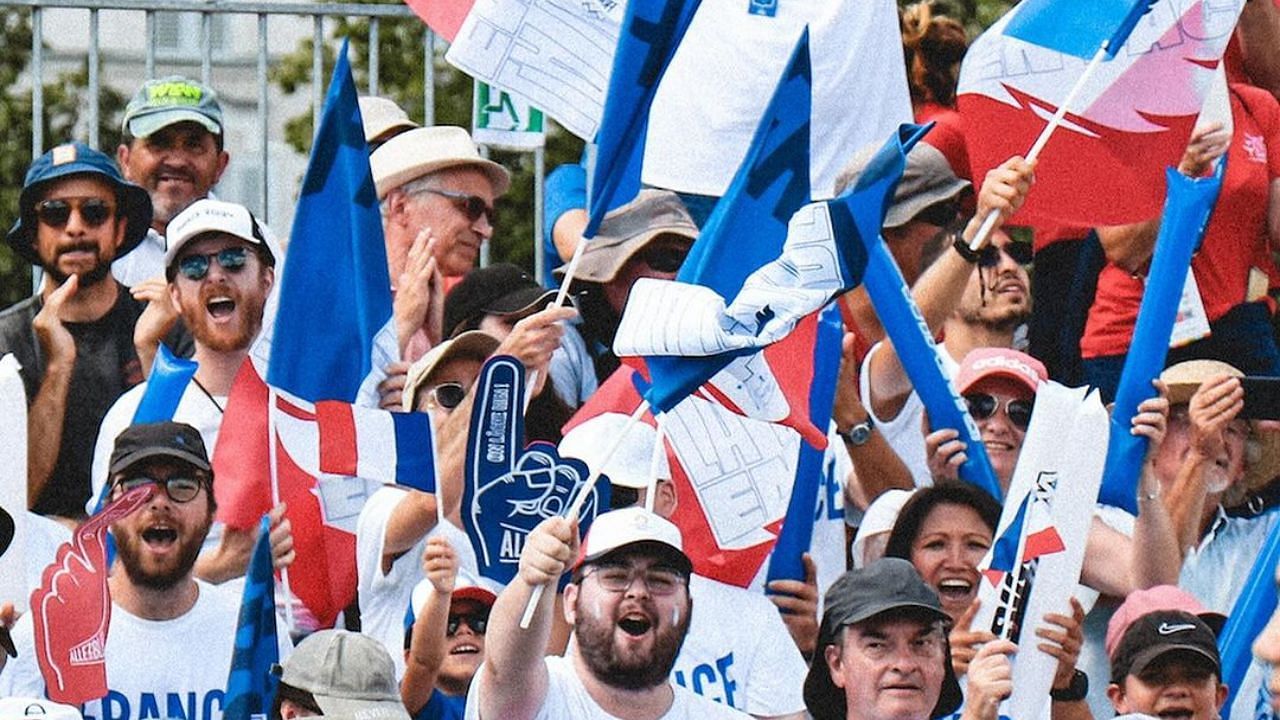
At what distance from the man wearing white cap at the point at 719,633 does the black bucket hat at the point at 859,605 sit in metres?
0.22

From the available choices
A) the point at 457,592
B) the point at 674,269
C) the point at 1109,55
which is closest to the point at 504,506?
the point at 457,592

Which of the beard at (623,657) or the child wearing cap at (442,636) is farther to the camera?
the child wearing cap at (442,636)

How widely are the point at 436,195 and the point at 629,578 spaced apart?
228 cm

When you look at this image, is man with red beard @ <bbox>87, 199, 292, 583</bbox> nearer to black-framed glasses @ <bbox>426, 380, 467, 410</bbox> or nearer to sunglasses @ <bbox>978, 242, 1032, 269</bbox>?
black-framed glasses @ <bbox>426, 380, 467, 410</bbox>

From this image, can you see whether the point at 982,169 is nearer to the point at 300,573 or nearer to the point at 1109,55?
the point at 1109,55

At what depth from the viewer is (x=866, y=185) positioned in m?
8.84

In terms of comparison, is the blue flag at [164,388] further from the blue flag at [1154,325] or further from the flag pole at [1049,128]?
the blue flag at [1154,325]

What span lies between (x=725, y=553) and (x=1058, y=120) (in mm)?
1498

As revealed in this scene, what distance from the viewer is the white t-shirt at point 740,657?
31.0 ft

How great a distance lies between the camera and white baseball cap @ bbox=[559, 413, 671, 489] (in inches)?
380

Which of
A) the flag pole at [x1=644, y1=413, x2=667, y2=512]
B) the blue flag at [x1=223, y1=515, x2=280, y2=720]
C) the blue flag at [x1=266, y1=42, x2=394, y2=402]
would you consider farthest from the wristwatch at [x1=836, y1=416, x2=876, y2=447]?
the blue flag at [x1=223, y1=515, x2=280, y2=720]

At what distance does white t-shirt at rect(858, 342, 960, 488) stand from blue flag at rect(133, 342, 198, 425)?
6.55 ft

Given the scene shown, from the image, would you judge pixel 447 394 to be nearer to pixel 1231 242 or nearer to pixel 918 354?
pixel 918 354

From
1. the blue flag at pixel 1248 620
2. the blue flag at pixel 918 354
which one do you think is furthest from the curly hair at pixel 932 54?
the blue flag at pixel 1248 620
